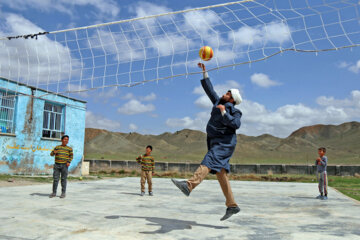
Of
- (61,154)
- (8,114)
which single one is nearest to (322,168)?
(61,154)

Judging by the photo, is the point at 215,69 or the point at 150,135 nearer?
the point at 215,69

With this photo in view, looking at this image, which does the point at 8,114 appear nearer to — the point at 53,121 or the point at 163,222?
the point at 53,121

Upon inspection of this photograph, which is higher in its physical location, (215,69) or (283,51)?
(283,51)

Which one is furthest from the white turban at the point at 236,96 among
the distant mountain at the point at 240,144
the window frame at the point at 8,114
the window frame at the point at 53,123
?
the distant mountain at the point at 240,144

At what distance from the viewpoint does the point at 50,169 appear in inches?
659

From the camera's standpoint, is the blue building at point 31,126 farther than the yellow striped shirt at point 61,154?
Yes

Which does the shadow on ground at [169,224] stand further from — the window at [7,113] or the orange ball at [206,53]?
the window at [7,113]

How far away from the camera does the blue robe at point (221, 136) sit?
4.56m

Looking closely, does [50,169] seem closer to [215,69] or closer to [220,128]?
[215,69]

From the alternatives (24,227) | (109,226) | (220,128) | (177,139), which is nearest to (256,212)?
(220,128)

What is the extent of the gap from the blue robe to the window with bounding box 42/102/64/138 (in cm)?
1371

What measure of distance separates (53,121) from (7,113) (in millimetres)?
2646

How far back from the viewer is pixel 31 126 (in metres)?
15.7

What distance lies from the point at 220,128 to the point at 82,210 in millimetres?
2960
